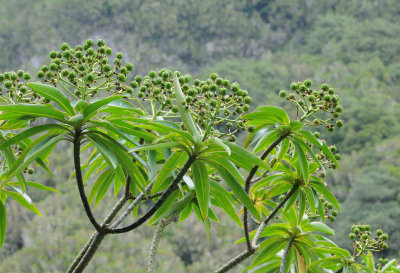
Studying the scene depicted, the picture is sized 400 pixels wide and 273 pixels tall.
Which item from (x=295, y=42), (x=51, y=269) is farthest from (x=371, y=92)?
(x=51, y=269)

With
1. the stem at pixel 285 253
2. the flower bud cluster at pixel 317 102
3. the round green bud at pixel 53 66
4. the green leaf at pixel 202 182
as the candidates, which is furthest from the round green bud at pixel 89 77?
the stem at pixel 285 253

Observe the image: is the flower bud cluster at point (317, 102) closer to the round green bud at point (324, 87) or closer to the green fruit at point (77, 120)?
the round green bud at point (324, 87)

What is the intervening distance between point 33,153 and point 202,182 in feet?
1.70

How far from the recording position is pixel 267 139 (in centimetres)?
188

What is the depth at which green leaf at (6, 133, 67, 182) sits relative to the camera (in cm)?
152

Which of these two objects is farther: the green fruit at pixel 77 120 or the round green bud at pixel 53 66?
the round green bud at pixel 53 66

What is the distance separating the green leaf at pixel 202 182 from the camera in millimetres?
1687

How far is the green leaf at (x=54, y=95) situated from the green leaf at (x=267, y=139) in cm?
Result: 64

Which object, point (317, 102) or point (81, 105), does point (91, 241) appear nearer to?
point (81, 105)

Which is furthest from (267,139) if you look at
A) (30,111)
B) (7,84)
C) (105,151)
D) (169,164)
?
(7,84)

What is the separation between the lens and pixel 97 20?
89875 millimetres

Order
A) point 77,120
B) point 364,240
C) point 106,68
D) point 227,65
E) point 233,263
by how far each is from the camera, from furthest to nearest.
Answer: point 227,65, point 364,240, point 233,263, point 106,68, point 77,120

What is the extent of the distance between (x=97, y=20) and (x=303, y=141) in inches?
3613

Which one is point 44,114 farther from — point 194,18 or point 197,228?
point 194,18
